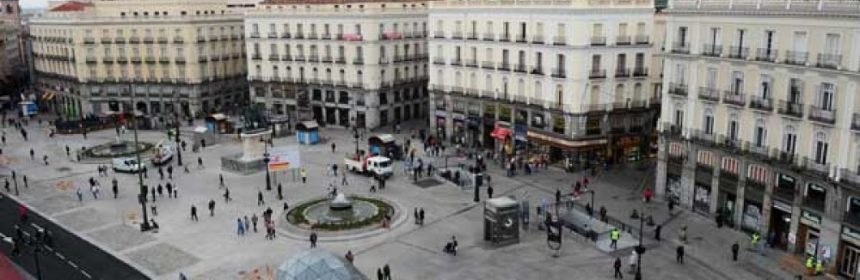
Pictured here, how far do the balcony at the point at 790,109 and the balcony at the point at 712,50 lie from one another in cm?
534

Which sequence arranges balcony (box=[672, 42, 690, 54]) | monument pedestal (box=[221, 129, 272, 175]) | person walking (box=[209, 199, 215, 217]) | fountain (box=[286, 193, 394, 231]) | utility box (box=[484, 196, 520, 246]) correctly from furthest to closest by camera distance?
monument pedestal (box=[221, 129, 272, 175])
person walking (box=[209, 199, 215, 217])
balcony (box=[672, 42, 690, 54])
fountain (box=[286, 193, 394, 231])
utility box (box=[484, 196, 520, 246])

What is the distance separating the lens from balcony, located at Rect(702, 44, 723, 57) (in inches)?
1764

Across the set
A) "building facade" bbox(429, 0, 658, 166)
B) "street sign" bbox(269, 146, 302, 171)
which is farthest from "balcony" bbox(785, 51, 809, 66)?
"street sign" bbox(269, 146, 302, 171)

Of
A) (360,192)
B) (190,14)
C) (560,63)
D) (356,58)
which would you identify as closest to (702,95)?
(560,63)

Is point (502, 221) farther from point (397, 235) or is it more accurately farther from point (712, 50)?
point (712, 50)

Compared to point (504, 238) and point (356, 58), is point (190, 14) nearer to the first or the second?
point (356, 58)

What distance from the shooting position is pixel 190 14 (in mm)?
92312

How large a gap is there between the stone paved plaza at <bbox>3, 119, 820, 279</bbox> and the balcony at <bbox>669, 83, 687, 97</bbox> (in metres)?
7.72

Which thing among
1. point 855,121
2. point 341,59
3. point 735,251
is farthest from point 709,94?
point 341,59

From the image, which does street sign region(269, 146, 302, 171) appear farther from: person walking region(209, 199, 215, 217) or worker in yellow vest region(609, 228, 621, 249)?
worker in yellow vest region(609, 228, 621, 249)

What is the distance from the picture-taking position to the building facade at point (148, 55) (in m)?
90.8

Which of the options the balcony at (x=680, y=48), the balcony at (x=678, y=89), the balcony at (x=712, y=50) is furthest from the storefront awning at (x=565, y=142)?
the balcony at (x=712, y=50)

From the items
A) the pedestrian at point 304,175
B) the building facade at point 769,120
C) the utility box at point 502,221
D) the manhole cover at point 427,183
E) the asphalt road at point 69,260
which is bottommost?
the asphalt road at point 69,260

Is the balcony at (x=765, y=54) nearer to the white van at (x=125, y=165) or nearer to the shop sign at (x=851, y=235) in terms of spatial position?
the shop sign at (x=851, y=235)
